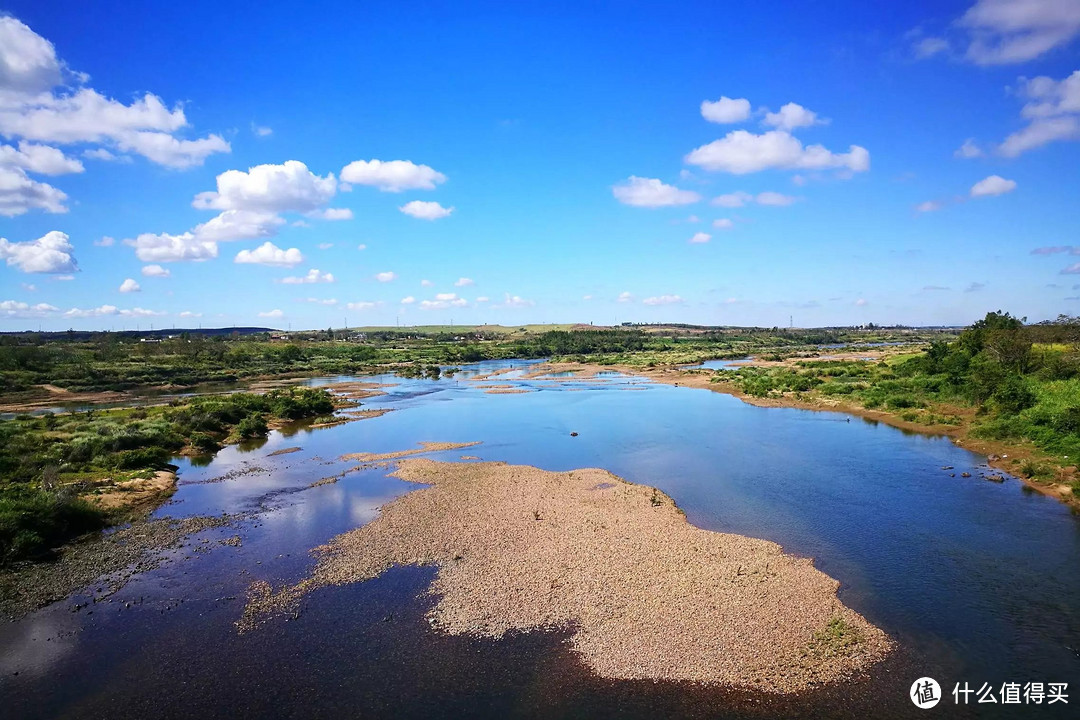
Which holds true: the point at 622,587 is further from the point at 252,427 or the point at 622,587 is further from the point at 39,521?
the point at 252,427

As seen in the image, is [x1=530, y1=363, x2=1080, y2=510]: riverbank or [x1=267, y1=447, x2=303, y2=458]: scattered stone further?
[x1=267, y1=447, x2=303, y2=458]: scattered stone

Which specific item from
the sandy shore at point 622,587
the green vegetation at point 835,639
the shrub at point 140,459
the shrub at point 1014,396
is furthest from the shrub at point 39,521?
the shrub at point 1014,396

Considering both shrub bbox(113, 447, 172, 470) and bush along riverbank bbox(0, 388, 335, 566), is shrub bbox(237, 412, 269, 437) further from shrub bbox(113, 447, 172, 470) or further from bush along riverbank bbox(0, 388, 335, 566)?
shrub bbox(113, 447, 172, 470)

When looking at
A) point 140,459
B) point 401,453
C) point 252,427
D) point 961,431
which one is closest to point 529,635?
→ point 401,453

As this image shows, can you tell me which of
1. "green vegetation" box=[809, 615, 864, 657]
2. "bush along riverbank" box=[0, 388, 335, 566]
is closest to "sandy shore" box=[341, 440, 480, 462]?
"bush along riverbank" box=[0, 388, 335, 566]

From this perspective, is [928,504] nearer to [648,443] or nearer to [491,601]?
[648,443]
